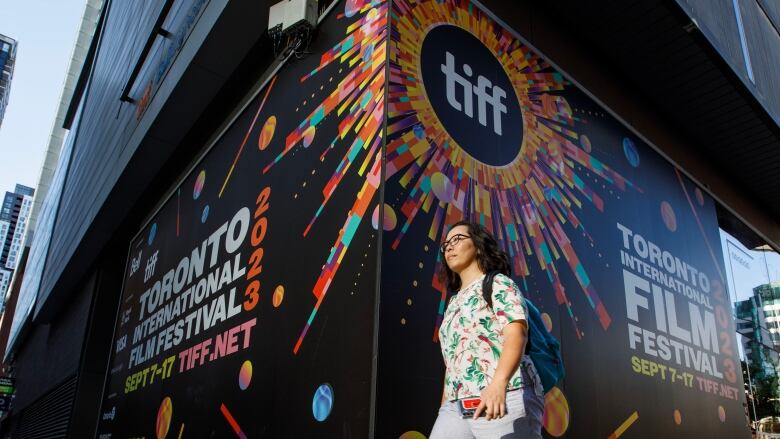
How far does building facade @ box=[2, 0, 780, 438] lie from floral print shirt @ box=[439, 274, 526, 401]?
77 centimetres

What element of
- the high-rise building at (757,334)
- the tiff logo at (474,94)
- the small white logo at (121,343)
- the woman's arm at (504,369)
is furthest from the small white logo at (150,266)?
the high-rise building at (757,334)

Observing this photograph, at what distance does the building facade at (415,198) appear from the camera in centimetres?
370

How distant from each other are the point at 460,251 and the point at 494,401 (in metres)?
0.83

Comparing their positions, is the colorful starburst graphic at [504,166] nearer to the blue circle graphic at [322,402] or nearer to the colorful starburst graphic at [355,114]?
the colorful starburst graphic at [355,114]

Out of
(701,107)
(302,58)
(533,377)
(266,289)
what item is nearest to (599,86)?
(701,107)

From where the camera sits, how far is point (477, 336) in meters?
2.46

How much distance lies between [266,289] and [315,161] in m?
1.06

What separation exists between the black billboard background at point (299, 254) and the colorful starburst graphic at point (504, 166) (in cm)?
19

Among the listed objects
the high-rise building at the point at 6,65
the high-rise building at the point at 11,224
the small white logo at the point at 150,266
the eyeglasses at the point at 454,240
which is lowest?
the eyeglasses at the point at 454,240

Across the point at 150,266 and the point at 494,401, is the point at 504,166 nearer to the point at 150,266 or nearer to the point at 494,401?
the point at 494,401

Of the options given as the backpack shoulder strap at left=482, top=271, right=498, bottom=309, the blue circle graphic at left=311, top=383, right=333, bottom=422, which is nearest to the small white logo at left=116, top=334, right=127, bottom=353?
the blue circle graphic at left=311, top=383, right=333, bottom=422

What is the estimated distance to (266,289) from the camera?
4660 millimetres

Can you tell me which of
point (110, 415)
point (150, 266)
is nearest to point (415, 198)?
point (150, 266)

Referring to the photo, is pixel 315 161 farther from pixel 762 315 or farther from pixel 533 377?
pixel 762 315
